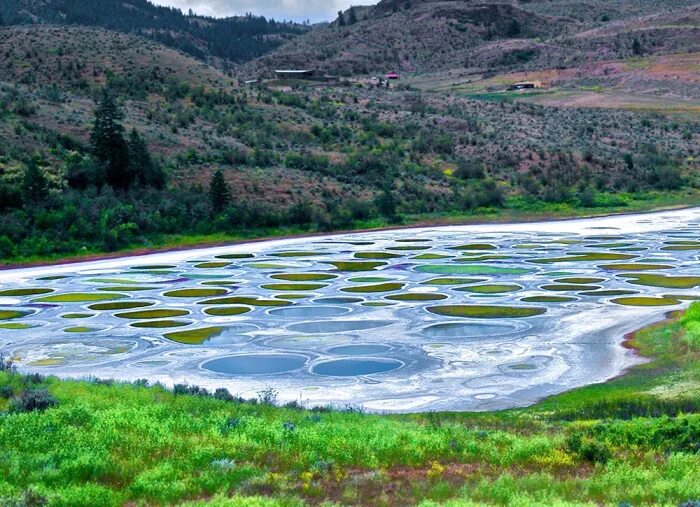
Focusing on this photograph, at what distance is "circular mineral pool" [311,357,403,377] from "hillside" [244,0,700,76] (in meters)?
125

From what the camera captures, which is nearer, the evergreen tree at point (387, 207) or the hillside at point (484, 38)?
the evergreen tree at point (387, 207)

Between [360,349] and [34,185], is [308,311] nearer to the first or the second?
[360,349]

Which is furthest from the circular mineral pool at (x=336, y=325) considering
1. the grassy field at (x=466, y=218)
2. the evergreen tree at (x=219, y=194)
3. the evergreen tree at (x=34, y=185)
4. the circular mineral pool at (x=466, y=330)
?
the evergreen tree at (x=219, y=194)

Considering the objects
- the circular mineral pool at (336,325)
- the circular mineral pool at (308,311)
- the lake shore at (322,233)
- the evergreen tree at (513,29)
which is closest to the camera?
the circular mineral pool at (336,325)

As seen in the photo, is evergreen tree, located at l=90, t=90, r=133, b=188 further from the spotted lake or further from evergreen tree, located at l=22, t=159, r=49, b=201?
the spotted lake

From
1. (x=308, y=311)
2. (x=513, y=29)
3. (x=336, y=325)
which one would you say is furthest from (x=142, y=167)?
(x=513, y=29)

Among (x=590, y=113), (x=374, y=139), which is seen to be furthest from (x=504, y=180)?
(x=590, y=113)

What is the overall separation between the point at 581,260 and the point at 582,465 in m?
33.9

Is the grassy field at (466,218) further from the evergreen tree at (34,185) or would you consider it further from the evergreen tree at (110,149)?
the evergreen tree at (110,149)

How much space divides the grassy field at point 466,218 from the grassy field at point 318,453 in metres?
33.0

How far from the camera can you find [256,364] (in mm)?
27328

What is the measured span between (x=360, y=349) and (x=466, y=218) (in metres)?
42.2

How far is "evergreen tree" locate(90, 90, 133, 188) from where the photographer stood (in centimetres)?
6375

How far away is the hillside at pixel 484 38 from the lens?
150 meters
